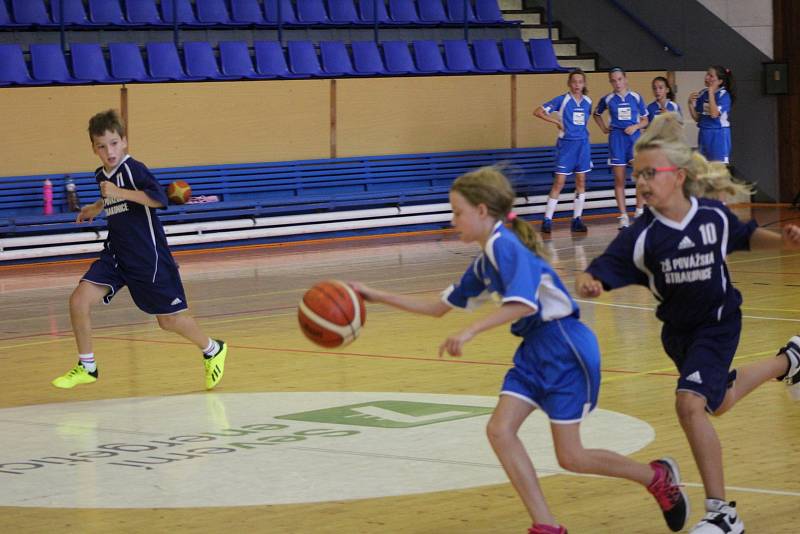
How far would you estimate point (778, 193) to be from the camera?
25359 millimetres

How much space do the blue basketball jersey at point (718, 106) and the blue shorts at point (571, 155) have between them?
192cm

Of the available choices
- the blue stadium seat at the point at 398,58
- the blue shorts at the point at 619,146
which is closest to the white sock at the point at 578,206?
the blue shorts at the point at 619,146

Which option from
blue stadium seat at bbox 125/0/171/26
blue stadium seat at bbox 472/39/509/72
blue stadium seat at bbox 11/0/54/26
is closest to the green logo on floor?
blue stadium seat at bbox 11/0/54/26

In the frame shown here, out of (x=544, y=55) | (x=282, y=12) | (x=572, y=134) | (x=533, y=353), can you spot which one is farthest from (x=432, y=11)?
(x=533, y=353)

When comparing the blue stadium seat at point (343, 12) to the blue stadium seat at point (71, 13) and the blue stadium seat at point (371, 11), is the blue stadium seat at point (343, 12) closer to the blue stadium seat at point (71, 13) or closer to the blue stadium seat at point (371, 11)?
the blue stadium seat at point (371, 11)

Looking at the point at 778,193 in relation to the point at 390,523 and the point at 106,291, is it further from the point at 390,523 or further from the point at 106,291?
the point at 390,523

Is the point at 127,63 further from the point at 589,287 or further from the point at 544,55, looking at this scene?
the point at 589,287

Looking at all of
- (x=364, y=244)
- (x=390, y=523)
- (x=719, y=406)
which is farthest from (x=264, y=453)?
(x=364, y=244)

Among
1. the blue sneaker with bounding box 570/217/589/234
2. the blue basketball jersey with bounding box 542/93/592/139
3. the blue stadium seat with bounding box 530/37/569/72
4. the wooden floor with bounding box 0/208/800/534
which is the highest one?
the blue stadium seat with bounding box 530/37/569/72

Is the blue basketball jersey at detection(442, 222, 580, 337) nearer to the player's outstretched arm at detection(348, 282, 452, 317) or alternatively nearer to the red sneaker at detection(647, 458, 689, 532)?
the player's outstretched arm at detection(348, 282, 452, 317)

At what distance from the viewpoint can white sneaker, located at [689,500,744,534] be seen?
17.2 ft

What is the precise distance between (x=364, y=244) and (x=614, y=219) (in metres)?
5.10

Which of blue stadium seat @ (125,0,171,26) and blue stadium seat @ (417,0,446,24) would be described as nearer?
blue stadium seat @ (125,0,171,26)

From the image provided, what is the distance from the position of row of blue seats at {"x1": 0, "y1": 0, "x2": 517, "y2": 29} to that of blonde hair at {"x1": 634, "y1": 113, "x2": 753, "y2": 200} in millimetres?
14374
